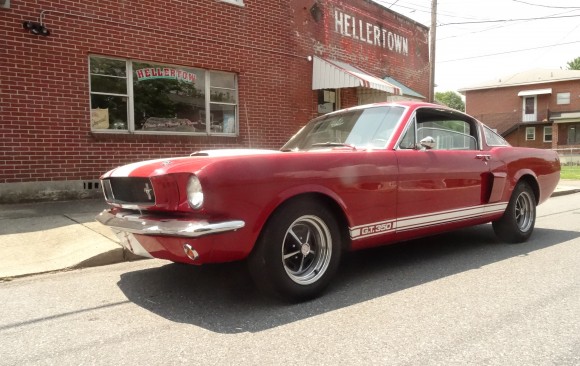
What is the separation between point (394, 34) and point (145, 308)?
515 inches

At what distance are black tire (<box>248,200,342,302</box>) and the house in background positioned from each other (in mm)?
38237

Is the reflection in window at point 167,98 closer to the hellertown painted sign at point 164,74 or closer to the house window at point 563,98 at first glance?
the hellertown painted sign at point 164,74

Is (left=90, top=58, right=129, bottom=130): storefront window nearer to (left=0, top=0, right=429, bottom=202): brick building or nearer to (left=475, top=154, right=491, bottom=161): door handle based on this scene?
(left=0, top=0, right=429, bottom=202): brick building

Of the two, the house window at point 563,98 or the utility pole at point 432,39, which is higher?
the house window at point 563,98

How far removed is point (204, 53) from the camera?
902 centimetres

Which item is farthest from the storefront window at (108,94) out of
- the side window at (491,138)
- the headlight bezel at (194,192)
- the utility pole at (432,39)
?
the utility pole at (432,39)

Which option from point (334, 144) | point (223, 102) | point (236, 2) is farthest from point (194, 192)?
point (236, 2)

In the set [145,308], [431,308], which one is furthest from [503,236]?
[145,308]

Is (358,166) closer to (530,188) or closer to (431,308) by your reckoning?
(431,308)

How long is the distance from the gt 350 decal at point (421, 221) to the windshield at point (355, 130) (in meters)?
0.69

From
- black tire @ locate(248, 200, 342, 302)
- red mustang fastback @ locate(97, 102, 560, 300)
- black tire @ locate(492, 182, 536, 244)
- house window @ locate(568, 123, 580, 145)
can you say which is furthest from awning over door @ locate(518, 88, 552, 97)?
black tire @ locate(248, 200, 342, 302)

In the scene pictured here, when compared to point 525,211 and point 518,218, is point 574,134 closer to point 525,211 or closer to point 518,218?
point 525,211

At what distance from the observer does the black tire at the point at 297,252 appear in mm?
3182

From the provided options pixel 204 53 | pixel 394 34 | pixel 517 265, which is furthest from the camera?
pixel 394 34
